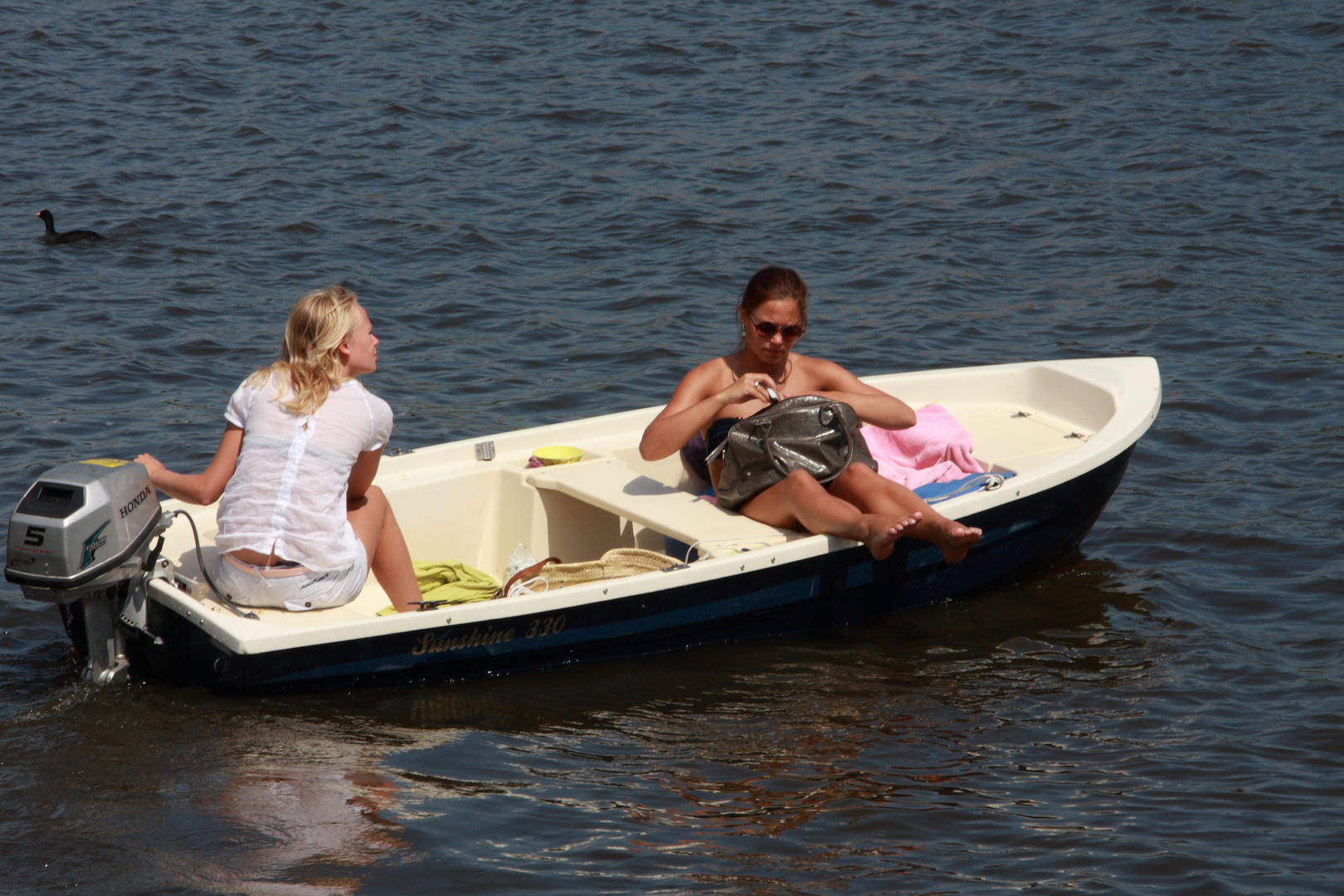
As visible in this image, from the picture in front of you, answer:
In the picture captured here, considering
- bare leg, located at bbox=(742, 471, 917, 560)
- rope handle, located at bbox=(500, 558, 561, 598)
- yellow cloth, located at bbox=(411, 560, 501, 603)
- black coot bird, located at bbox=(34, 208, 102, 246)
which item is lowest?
yellow cloth, located at bbox=(411, 560, 501, 603)

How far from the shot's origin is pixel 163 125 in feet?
42.1

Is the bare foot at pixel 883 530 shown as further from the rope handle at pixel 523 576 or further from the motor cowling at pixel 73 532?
the motor cowling at pixel 73 532

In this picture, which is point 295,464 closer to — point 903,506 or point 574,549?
point 574,549

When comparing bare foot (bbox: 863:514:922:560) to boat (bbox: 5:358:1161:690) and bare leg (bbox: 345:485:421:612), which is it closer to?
boat (bbox: 5:358:1161:690)

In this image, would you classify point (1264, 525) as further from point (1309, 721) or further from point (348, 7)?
point (348, 7)

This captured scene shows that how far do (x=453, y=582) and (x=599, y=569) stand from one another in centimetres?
64

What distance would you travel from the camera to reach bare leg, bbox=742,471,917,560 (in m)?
4.73

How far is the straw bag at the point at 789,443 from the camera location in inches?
197

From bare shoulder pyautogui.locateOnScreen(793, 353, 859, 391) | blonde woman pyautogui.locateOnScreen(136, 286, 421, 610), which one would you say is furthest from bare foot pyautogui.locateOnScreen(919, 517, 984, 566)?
blonde woman pyautogui.locateOnScreen(136, 286, 421, 610)

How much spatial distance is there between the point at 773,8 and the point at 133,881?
14.1 meters

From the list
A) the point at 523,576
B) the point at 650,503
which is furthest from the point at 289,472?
the point at 650,503

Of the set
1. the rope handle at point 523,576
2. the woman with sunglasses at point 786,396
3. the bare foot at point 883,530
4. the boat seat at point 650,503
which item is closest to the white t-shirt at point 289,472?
the rope handle at point 523,576

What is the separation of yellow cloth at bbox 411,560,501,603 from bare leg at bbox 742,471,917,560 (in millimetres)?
1039

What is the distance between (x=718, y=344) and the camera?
844 centimetres
